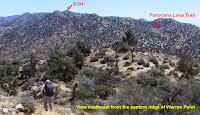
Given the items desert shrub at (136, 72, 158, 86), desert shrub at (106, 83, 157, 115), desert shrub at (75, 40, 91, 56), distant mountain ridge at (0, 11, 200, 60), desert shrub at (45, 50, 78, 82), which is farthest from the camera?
distant mountain ridge at (0, 11, 200, 60)

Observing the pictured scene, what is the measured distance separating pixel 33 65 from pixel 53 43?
3889 centimetres

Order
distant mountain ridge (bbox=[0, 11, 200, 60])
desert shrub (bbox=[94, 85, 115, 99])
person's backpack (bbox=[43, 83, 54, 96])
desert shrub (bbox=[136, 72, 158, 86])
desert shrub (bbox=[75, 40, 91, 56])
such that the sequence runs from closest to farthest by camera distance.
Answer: person's backpack (bbox=[43, 83, 54, 96])
desert shrub (bbox=[94, 85, 115, 99])
desert shrub (bbox=[136, 72, 158, 86])
desert shrub (bbox=[75, 40, 91, 56])
distant mountain ridge (bbox=[0, 11, 200, 60])

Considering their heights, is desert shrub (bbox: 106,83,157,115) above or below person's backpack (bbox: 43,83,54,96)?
below

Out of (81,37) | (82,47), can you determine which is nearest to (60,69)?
(82,47)

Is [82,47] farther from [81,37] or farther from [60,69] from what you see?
[81,37]

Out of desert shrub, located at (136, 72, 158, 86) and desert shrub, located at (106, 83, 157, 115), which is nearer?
desert shrub, located at (106, 83, 157, 115)

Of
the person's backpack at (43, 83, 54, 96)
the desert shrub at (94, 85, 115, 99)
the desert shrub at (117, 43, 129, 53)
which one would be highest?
the person's backpack at (43, 83, 54, 96)

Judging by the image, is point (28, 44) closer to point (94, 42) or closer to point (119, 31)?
point (94, 42)

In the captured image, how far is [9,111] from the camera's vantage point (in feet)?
22.9

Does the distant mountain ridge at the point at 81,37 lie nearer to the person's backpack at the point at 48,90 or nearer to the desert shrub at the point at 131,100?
the desert shrub at the point at 131,100

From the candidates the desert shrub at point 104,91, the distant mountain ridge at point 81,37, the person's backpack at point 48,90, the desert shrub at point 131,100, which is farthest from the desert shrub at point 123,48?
the person's backpack at point 48,90

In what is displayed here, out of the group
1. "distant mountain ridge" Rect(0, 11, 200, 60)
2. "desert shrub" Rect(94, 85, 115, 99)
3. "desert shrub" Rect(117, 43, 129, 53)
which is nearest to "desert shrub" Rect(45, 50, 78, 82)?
"desert shrub" Rect(94, 85, 115, 99)

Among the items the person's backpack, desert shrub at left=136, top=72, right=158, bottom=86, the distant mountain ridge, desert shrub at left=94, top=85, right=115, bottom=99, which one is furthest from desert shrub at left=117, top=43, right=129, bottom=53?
the person's backpack

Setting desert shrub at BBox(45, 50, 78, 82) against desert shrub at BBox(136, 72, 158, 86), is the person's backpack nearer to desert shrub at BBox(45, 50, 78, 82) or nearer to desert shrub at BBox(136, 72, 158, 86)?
desert shrub at BBox(136, 72, 158, 86)
